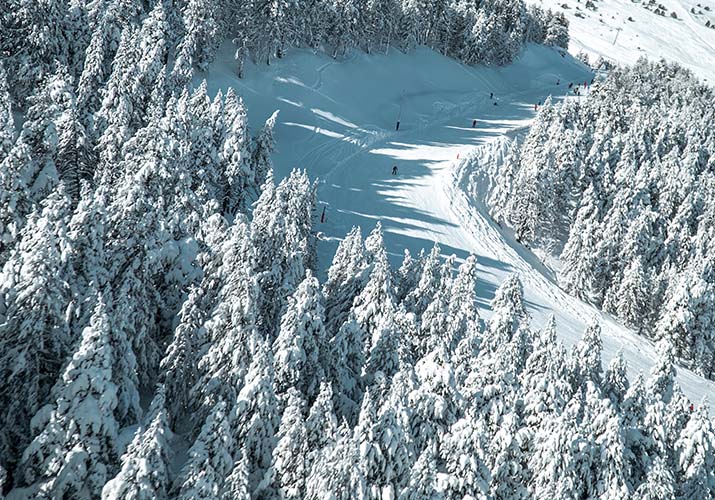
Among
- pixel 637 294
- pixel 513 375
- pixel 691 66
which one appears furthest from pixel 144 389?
pixel 691 66

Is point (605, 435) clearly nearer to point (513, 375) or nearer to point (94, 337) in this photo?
point (513, 375)

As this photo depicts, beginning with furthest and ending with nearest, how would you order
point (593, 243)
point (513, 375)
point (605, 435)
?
point (593, 243) → point (513, 375) → point (605, 435)

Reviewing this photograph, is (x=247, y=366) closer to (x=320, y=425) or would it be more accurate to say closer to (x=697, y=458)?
(x=320, y=425)

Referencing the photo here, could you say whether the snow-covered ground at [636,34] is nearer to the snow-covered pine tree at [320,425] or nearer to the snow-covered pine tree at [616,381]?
the snow-covered pine tree at [616,381]

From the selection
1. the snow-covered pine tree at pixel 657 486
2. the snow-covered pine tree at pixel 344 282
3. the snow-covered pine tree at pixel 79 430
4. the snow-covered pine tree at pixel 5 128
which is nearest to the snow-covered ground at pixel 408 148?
the snow-covered pine tree at pixel 344 282

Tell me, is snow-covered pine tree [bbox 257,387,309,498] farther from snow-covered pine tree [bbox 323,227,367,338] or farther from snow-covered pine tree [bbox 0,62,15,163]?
snow-covered pine tree [bbox 0,62,15,163]

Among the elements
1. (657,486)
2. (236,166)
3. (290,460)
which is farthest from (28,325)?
(657,486)
